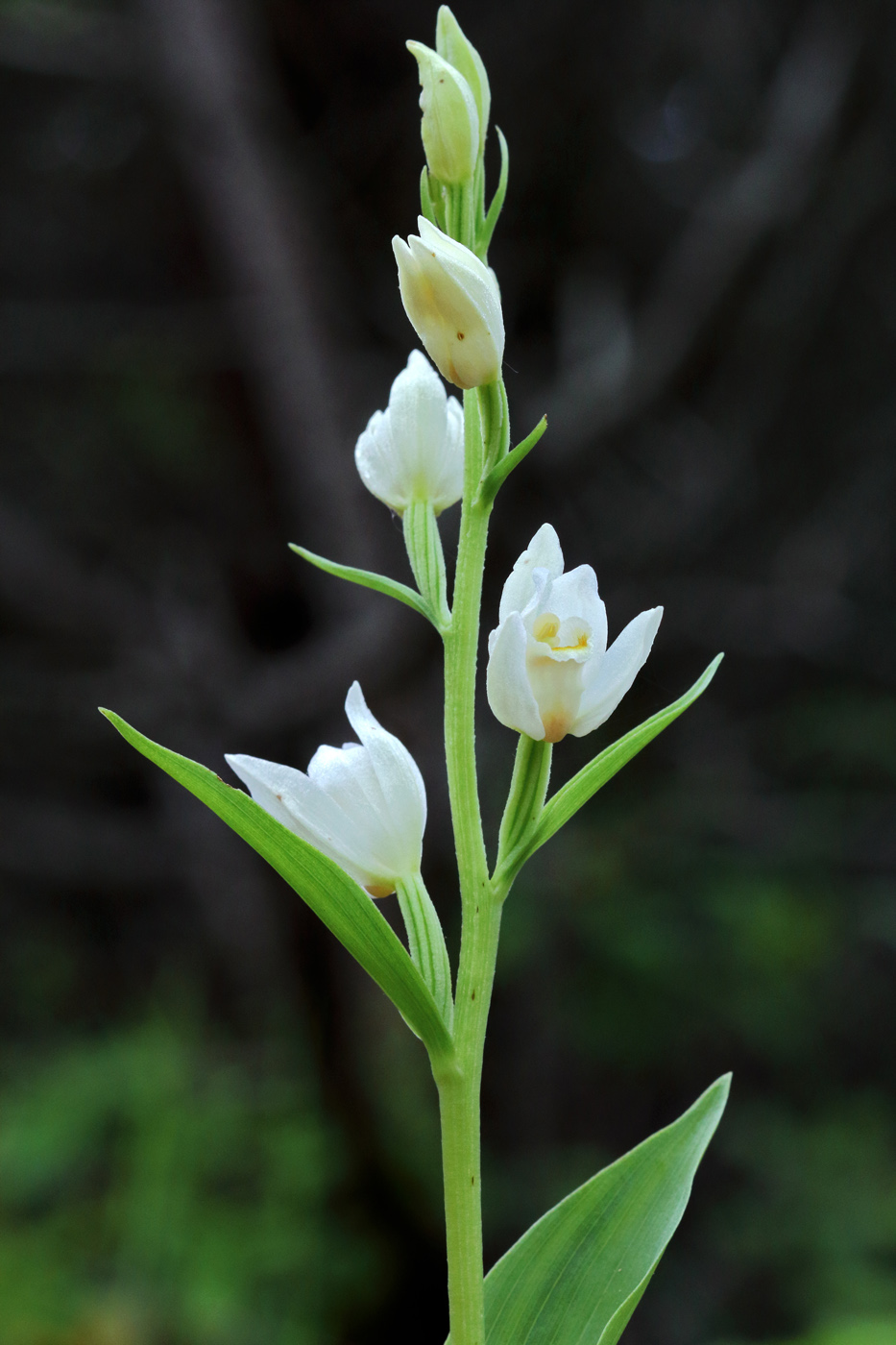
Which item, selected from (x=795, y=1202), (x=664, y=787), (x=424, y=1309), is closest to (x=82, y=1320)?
(x=424, y=1309)

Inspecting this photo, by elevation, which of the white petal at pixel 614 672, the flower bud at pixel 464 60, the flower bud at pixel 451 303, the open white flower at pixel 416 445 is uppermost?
the flower bud at pixel 464 60

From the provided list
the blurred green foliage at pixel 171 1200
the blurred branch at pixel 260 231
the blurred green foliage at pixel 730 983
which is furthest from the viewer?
the blurred green foliage at pixel 730 983

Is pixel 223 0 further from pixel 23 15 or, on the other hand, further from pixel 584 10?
pixel 584 10

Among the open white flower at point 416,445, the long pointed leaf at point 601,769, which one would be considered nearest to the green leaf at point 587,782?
the long pointed leaf at point 601,769

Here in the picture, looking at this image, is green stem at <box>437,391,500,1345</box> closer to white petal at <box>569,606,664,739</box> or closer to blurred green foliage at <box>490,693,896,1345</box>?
white petal at <box>569,606,664,739</box>

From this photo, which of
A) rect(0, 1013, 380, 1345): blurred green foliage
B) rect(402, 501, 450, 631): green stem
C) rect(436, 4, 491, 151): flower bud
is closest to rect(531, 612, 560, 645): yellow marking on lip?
rect(402, 501, 450, 631): green stem

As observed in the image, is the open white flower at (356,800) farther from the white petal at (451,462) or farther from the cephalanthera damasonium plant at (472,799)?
the white petal at (451,462)

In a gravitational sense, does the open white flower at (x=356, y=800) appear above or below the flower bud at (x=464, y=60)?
below
